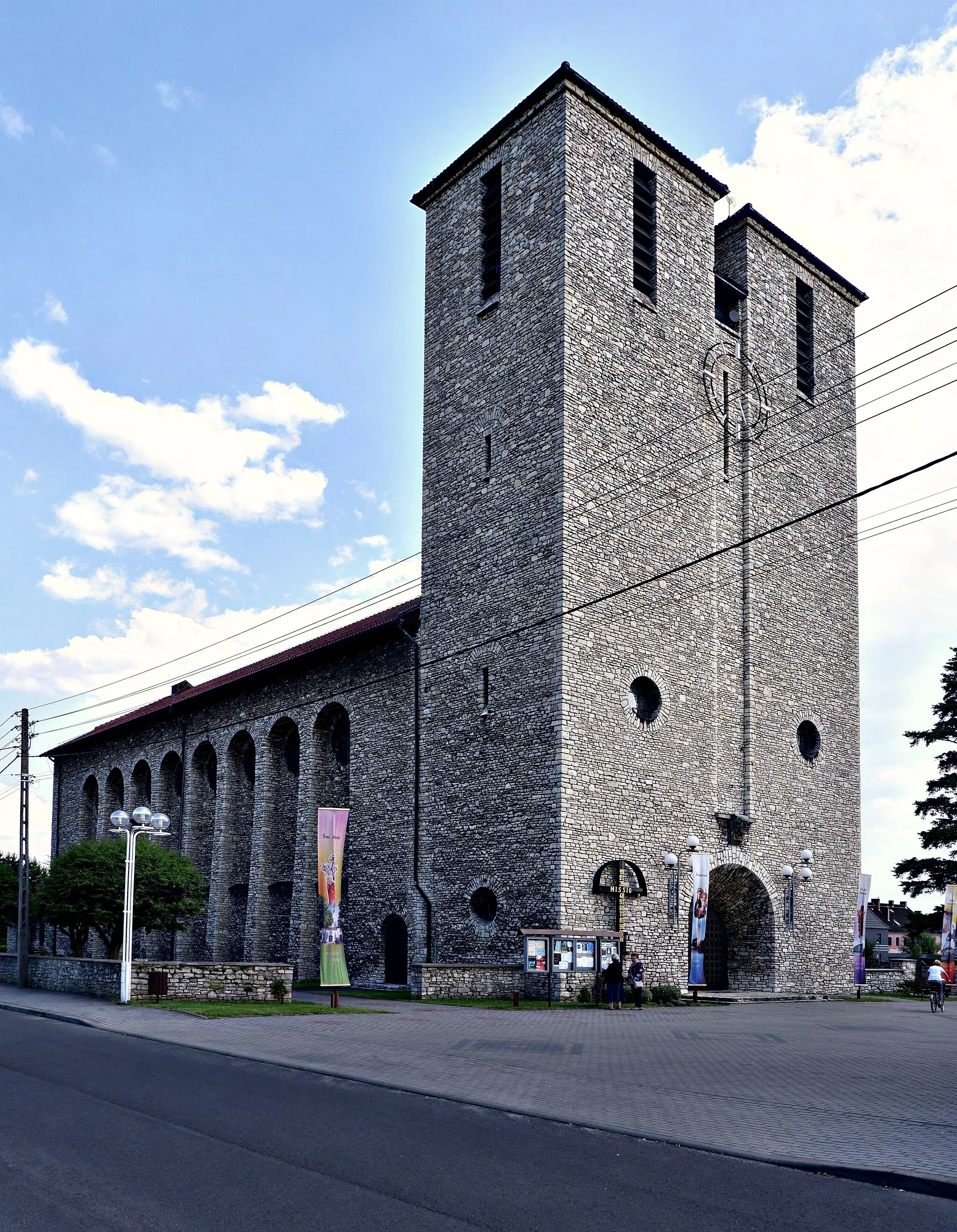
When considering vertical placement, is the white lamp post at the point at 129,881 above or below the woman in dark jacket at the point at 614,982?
above

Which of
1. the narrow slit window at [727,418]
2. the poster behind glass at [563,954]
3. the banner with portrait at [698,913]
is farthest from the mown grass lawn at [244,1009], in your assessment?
the narrow slit window at [727,418]

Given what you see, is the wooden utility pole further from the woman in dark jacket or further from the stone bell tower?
the woman in dark jacket

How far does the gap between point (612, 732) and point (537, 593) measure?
367cm

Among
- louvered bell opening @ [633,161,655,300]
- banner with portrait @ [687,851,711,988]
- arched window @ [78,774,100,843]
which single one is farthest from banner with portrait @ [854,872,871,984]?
arched window @ [78,774,100,843]

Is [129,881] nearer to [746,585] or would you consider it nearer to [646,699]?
[646,699]

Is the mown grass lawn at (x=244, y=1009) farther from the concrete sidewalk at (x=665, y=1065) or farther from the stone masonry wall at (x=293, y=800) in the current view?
the stone masonry wall at (x=293, y=800)

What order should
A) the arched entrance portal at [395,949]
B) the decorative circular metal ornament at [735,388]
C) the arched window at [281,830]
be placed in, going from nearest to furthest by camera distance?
the arched entrance portal at [395,949]
the decorative circular metal ornament at [735,388]
the arched window at [281,830]

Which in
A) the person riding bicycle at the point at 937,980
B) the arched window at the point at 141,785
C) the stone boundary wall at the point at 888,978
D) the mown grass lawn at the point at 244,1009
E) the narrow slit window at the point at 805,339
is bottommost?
the stone boundary wall at the point at 888,978

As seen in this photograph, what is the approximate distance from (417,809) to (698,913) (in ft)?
25.0

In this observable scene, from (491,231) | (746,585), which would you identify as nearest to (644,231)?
(491,231)

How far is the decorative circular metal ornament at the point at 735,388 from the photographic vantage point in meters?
31.0

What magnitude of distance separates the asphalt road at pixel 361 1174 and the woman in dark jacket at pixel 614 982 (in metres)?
12.4

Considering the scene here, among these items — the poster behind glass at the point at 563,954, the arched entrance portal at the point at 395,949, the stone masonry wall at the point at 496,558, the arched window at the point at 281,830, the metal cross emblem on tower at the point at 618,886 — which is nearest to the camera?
the poster behind glass at the point at 563,954

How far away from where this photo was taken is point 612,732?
25.9 m
